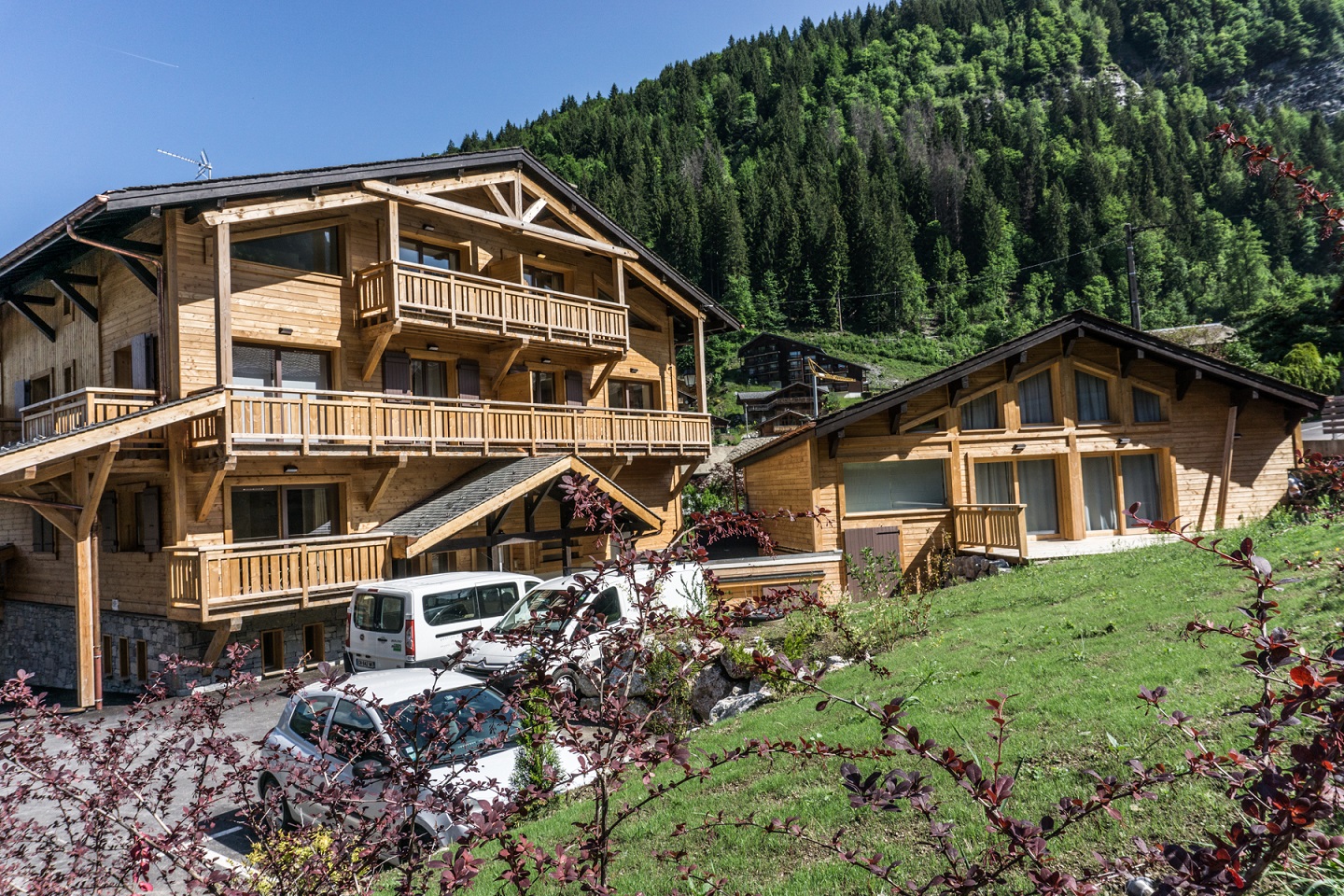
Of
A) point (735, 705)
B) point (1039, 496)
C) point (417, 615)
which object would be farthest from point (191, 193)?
point (1039, 496)

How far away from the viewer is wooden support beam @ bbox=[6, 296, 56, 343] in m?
19.3

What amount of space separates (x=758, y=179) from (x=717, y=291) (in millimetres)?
22309

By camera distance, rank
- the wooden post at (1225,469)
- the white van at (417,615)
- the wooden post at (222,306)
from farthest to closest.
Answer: the wooden post at (1225,469), the wooden post at (222,306), the white van at (417,615)

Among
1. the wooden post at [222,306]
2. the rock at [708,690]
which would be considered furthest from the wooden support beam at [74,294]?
the rock at [708,690]

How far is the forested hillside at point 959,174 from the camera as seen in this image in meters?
89.1

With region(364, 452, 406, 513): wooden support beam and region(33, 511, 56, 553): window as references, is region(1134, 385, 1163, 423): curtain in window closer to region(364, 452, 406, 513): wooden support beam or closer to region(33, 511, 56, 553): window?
region(364, 452, 406, 513): wooden support beam

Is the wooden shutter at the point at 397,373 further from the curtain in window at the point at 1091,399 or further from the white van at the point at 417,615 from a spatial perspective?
the curtain in window at the point at 1091,399

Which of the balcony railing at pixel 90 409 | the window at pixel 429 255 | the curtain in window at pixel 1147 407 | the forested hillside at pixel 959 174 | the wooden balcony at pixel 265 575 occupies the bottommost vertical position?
the wooden balcony at pixel 265 575

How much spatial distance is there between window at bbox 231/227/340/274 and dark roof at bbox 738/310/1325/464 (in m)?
11.7

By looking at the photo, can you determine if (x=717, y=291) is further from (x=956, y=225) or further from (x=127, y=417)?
(x=127, y=417)

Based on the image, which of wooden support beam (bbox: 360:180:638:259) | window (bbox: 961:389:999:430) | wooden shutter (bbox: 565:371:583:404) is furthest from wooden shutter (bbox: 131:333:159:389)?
window (bbox: 961:389:999:430)

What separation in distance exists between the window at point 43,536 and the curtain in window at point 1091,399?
25.9m

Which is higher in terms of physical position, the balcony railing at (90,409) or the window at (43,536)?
the balcony railing at (90,409)

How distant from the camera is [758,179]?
104 meters
